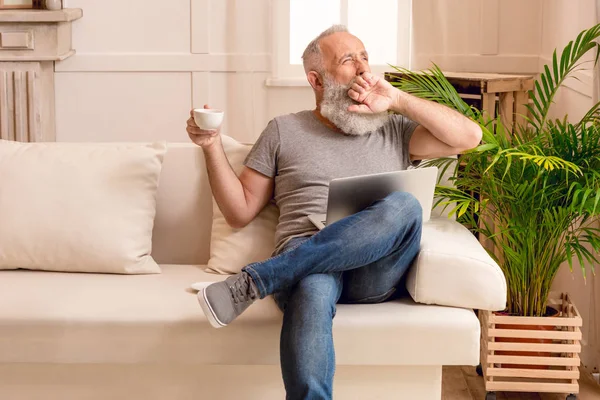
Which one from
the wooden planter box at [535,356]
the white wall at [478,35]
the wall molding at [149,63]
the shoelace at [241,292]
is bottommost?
the wooden planter box at [535,356]

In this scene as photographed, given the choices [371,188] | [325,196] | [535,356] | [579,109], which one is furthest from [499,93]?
[371,188]

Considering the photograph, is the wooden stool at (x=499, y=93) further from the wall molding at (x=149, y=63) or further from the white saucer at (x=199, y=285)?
the white saucer at (x=199, y=285)

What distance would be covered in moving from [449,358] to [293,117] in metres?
0.86

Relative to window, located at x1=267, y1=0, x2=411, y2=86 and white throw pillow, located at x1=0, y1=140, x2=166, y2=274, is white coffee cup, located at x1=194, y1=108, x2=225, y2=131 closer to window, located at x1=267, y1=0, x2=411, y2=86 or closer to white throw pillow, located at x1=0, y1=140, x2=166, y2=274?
white throw pillow, located at x1=0, y1=140, x2=166, y2=274

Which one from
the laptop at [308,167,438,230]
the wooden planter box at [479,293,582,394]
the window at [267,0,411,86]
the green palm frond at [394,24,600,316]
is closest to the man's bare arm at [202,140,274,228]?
the laptop at [308,167,438,230]

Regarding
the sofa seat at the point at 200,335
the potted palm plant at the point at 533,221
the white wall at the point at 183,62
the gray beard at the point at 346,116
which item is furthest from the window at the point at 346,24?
the sofa seat at the point at 200,335

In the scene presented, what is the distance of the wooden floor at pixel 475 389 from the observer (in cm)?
281

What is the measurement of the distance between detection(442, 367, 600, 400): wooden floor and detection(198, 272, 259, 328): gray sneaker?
2.94ft

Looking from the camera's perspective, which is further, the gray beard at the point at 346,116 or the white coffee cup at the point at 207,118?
the gray beard at the point at 346,116

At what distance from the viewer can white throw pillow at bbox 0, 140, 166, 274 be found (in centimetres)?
257

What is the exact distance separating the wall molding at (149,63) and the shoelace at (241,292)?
243cm

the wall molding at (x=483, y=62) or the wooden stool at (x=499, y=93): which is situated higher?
the wall molding at (x=483, y=62)

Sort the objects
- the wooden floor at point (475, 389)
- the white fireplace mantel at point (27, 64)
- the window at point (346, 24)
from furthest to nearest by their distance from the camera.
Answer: the window at point (346, 24), the white fireplace mantel at point (27, 64), the wooden floor at point (475, 389)

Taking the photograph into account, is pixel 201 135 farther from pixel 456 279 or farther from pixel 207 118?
pixel 456 279
